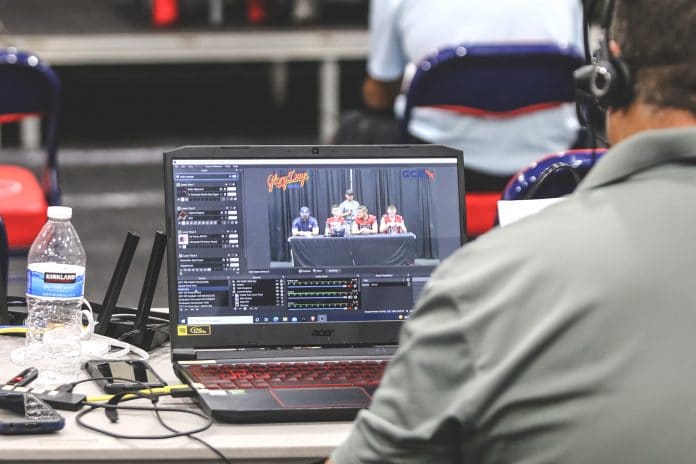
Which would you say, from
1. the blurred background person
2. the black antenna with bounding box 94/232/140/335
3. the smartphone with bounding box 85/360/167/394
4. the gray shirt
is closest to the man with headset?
the gray shirt

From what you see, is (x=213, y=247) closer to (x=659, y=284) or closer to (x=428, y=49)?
A: (x=659, y=284)

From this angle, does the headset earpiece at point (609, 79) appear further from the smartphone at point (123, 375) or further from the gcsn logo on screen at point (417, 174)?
the smartphone at point (123, 375)

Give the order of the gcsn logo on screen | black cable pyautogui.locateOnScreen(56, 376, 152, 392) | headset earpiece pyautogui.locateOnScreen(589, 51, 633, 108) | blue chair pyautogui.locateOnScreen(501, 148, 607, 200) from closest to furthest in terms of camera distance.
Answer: headset earpiece pyautogui.locateOnScreen(589, 51, 633, 108) < black cable pyautogui.locateOnScreen(56, 376, 152, 392) < the gcsn logo on screen < blue chair pyautogui.locateOnScreen(501, 148, 607, 200)

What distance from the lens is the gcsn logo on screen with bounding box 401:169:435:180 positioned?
68.7 inches

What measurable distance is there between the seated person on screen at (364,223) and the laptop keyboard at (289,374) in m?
0.20

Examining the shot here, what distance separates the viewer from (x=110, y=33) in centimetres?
616

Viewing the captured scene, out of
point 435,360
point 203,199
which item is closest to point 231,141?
point 203,199

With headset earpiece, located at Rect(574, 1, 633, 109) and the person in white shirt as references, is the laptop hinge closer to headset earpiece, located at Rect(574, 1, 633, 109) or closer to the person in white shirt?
headset earpiece, located at Rect(574, 1, 633, 109)

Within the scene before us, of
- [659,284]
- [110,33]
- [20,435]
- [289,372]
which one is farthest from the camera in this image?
[110,33]

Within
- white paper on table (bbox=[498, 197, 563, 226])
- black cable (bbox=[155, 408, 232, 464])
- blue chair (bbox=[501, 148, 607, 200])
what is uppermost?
blue chair (bbox=[501, 148, 607, 200])

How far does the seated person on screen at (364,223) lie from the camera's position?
5.59ft

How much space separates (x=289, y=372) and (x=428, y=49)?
198 cm

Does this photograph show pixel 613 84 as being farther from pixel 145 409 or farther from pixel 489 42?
pixel 489 42

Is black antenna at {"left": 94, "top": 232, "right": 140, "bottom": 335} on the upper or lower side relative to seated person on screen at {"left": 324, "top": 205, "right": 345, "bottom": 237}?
lower
